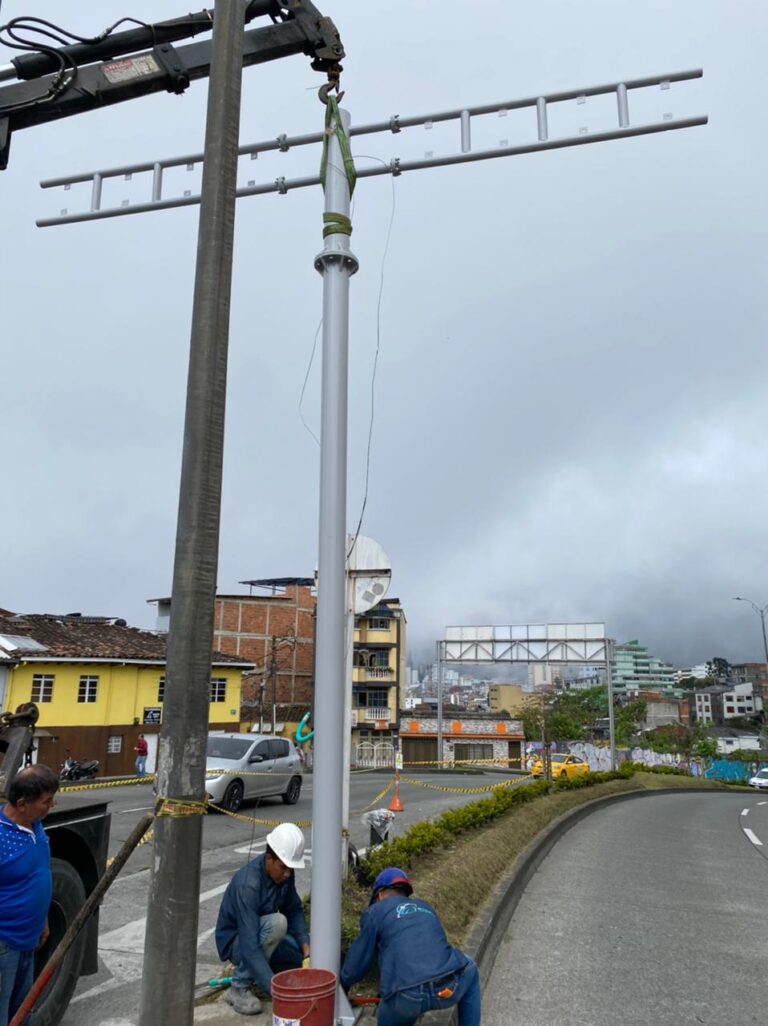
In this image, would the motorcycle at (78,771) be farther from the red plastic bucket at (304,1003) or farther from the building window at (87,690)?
the red plastic bucket at (304,1003)

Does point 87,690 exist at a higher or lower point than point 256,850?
higher

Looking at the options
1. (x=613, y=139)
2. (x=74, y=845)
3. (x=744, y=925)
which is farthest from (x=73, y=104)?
(x=744, y=925)

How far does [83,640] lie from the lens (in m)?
32.4

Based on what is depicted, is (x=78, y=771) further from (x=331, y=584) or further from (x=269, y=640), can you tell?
(x=269, y=640)

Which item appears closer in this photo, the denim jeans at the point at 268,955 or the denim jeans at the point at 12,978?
the denim jeans at the point at 12,978

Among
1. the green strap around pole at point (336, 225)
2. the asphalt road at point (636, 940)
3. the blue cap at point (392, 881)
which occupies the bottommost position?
the asphalt road at point (636, 940)

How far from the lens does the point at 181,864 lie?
11.2 feet

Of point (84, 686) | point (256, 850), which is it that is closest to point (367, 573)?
point (256, 850)

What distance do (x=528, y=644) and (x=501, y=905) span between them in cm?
3088

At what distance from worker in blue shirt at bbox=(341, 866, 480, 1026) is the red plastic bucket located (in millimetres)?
314

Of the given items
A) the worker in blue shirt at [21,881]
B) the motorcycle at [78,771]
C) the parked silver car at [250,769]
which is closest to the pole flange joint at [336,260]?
the worker in blue shirt at [21,881]

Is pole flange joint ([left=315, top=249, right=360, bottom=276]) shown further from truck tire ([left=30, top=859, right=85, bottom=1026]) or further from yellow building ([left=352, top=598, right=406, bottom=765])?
yellow building ([left=352, top=598, right=406, bottom=765])

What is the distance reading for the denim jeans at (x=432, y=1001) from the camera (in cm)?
407

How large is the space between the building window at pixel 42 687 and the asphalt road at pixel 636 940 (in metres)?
21.5
